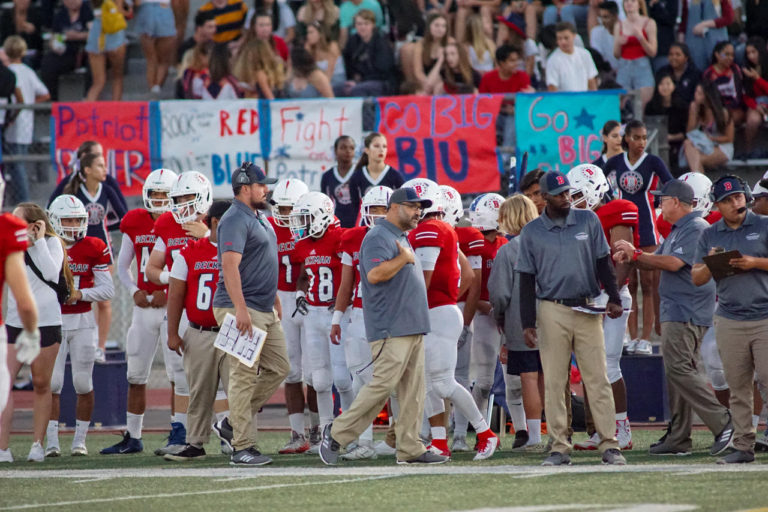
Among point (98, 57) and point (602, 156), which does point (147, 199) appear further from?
point (98, 57)

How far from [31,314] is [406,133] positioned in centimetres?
869

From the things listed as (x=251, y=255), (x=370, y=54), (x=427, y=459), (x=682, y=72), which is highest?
(x=370, y=54)

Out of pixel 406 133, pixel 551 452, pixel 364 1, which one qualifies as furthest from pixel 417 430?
pixel 364 1

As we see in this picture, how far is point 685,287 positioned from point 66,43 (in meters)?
11.2

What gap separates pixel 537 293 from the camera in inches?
347

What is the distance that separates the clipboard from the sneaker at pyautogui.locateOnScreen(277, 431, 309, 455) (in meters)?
3.69

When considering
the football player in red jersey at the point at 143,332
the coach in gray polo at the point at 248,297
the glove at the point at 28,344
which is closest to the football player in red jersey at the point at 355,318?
the coach in gray polo at the point at 248,297

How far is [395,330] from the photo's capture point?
8.90 m

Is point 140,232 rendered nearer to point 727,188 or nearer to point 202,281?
point 202,281

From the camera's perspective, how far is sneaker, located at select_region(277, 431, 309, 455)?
34.0 ft

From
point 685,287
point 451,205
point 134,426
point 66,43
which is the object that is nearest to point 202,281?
point 134,426

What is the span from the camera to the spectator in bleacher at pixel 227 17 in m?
17.1

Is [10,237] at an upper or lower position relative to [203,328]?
upper

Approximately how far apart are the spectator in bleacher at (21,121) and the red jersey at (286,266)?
616 cm
